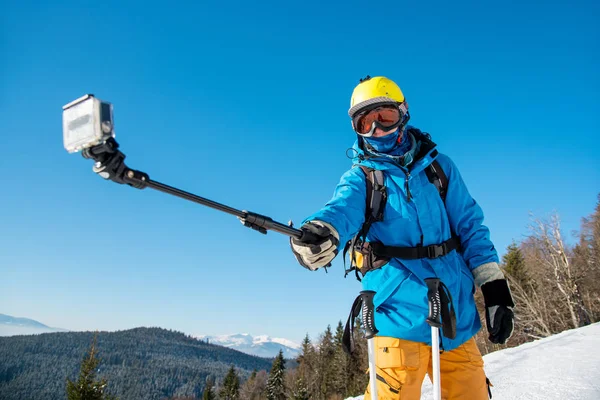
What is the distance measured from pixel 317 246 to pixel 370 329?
0.76m

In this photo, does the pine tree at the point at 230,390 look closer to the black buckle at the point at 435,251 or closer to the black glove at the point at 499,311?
the black glove at the point at 499,311

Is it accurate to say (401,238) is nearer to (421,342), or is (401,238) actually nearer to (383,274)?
(383,274)

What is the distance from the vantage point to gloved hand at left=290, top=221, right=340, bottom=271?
88.7 inches

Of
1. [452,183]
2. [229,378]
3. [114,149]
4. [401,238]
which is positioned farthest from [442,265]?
[229,378]

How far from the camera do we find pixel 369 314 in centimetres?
258

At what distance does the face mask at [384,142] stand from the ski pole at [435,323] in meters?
1.27

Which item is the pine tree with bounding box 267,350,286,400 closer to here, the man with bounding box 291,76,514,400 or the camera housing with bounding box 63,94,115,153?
the man with bounding box 291,76,514,400

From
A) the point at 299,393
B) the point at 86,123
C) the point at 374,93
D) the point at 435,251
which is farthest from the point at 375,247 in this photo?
the point at 299,393

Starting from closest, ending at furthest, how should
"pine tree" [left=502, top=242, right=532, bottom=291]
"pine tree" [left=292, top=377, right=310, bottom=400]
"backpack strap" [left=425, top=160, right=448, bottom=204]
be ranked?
"backpack strap" [left=425, top=160, right=448, bottom=204]
"pine tree" [left=502, top=242, right=532, bottom=291]
"pine tree" [left=292, top=377, right=310, bottom=400]

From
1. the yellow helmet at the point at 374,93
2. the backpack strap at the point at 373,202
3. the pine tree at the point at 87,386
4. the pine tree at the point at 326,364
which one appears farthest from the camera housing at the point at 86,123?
the pine tree at the point at 326,364

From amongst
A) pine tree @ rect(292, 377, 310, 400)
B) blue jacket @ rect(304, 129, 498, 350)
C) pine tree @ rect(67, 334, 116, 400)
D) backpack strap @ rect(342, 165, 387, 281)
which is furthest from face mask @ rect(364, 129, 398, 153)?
pine tree @ rect(292, 377, 310, 400)

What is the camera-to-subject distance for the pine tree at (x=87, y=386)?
22.0 meters

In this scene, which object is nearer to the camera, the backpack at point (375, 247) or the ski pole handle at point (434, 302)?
the ski pole handle at point (434, 302)

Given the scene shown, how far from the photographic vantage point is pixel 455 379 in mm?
2799
